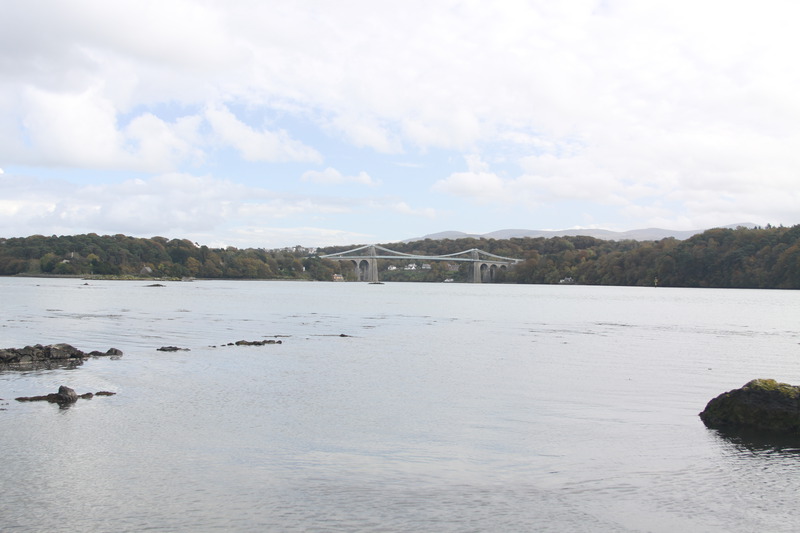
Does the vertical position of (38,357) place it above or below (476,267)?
below

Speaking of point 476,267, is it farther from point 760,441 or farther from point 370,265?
point 760,441

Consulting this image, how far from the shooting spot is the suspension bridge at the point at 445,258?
422 feet

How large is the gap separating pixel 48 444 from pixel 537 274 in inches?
5075

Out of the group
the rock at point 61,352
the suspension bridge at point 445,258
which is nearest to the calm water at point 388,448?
the rock at point 61,352

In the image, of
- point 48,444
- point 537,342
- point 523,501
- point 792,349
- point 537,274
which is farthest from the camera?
point 537,274

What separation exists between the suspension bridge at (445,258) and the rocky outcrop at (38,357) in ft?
360

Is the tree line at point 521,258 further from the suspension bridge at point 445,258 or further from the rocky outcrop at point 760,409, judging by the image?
the rocky outcrop at point 760,409

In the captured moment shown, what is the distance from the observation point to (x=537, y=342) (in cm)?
2331

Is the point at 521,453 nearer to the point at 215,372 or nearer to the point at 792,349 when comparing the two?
the point at 215,372

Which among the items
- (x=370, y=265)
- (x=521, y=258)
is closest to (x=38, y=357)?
(x=370, y=265)

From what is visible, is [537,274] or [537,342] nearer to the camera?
[537,342]

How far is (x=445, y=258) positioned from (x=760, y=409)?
119 meters

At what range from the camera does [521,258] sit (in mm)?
146750

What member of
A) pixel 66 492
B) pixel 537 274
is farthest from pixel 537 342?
pixel 537 274
